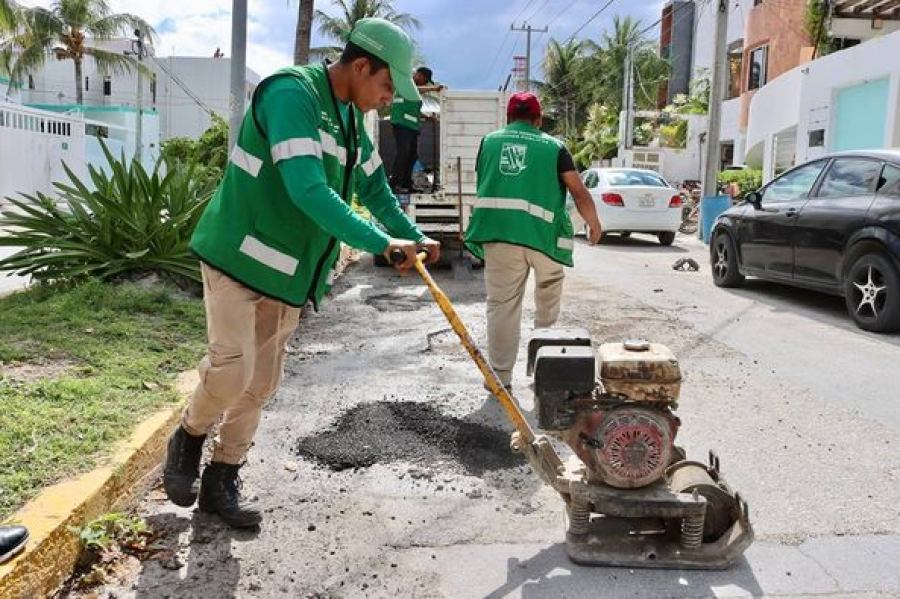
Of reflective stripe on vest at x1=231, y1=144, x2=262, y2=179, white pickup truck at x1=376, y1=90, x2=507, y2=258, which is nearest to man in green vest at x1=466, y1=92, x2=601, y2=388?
reflective stripe on vest at x1=231, y1=144, x2=262, y2=179

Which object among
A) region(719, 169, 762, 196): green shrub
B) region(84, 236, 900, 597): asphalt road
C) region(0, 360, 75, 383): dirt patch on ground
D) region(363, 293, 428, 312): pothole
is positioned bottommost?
region(84, 236, 900, 597): asphalt road

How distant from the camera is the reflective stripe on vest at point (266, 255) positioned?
299 cm

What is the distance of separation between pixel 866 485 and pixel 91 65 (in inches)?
2341

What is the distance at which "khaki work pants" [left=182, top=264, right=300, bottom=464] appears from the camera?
3010mm

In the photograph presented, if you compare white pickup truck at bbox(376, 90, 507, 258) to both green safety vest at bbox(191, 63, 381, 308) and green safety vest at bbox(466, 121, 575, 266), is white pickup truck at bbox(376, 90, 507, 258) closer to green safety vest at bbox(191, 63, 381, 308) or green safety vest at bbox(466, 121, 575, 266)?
green safety vest at bbox(466, 121, 575, 266)

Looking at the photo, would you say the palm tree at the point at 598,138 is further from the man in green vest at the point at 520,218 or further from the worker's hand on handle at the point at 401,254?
the worker's hand on handle at the point at 401,254

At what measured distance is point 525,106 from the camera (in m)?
5.23

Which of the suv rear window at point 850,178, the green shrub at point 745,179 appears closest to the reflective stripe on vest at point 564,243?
the suv rear window at point 850,178

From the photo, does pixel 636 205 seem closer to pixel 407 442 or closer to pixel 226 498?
pixel 407 442

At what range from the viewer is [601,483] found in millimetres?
3045

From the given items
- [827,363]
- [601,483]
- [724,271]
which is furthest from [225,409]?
[724,271]

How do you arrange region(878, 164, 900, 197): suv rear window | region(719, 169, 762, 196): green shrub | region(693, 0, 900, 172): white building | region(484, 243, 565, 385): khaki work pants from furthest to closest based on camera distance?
1. region(719, 169, 762, 196): green shrub
2. region(693, 0, 900, 172): white building
3. region(878, 164, 900, 197): suv rear window
4. region(484, 243, 565, 385): khaki work pants

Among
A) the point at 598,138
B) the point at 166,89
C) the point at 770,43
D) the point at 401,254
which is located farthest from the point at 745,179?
the point at 166,89

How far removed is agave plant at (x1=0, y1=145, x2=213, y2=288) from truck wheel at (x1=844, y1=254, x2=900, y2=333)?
19.5 ft
